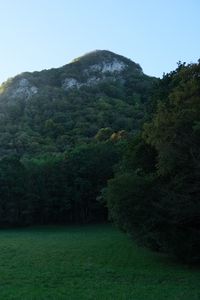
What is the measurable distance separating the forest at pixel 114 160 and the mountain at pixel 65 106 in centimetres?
32

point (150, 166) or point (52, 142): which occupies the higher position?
point (52, 142)

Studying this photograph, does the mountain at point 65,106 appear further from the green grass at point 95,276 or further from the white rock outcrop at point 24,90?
the green grass at point 95,276

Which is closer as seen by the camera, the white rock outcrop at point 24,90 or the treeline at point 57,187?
the treeline at point 57,187

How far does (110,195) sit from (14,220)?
46.4m

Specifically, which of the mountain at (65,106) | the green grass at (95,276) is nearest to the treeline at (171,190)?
the green grass at (95,276)

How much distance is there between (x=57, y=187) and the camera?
7600 centimetres

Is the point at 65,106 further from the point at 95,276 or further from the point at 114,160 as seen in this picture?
the point at 95,276

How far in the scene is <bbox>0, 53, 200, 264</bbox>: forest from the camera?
27.6m

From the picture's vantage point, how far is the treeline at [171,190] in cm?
2717

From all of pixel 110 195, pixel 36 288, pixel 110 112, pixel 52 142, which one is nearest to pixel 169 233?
pixel 110 195

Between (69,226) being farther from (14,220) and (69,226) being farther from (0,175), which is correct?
(0,175)

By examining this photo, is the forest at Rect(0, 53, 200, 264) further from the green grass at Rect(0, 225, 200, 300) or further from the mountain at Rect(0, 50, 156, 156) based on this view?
the green grass at Rect(0, 225, 200, 300)

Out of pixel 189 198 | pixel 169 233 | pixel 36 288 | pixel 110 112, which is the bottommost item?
pixel 36 288

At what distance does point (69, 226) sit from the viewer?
7362 cm
